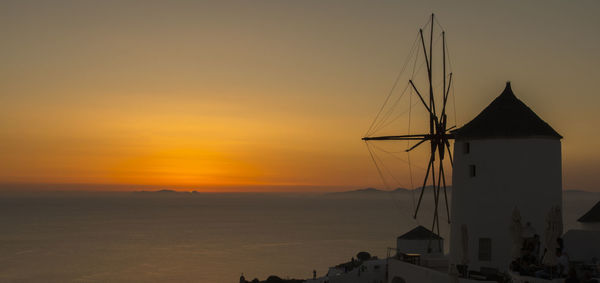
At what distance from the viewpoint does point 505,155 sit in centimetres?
2653

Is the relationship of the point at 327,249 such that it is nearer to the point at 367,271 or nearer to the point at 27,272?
the point at 27,272

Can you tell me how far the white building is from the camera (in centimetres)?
2622

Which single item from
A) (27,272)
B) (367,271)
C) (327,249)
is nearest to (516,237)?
(367,271)

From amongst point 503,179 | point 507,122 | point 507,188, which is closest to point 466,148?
point 507,122

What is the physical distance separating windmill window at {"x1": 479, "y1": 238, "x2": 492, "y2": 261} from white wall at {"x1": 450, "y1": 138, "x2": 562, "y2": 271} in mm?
158

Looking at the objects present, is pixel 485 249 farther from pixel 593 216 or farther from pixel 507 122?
pixel 593 216

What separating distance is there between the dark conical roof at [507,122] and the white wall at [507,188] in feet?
1.03

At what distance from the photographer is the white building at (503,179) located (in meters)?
26.2

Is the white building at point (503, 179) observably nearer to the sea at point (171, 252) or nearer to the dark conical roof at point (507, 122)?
the dark conical roof at point (507, 122)

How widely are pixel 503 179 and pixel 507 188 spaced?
429 millimetres

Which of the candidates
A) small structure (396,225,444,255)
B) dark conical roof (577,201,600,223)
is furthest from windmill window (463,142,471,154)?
small structure (396,225,444,255)

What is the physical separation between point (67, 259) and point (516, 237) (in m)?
90.0

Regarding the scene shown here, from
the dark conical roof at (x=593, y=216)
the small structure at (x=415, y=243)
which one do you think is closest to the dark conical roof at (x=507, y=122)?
the dark conical roof at (x=593, y=216)

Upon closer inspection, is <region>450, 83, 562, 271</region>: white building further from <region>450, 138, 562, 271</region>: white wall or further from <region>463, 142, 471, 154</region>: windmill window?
<region>463, 142, 471, 154</region>: windmill window
